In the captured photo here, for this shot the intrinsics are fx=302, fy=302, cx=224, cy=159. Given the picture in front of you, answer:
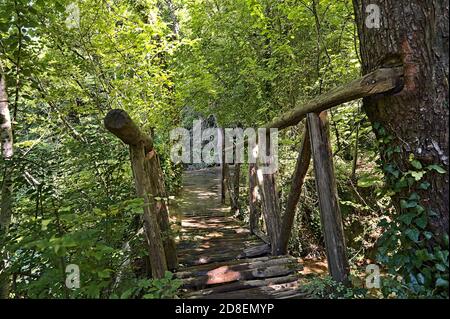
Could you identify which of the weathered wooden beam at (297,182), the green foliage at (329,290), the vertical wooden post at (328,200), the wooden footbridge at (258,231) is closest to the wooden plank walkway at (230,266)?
the wooden footbridge at (258,231)

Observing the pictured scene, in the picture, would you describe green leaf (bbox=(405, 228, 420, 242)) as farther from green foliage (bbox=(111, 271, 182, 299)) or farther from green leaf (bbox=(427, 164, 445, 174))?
green foliage (bbox=(111, 271, 182, 299))

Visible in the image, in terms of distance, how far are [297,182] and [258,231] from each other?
185 cm

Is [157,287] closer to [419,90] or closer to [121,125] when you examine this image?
[121,125]

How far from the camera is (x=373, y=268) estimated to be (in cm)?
262

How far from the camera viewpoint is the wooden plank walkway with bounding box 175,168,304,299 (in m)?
2.95

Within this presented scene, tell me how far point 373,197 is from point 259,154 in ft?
8.36

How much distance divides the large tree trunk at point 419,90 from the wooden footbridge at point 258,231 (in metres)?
0.12

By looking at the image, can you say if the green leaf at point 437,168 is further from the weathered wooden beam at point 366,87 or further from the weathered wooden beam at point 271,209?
the weathered wooden beam at point 271,209

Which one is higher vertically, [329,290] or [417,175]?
[417,175]

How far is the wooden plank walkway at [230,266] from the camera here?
295 cm

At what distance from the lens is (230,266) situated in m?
3.39

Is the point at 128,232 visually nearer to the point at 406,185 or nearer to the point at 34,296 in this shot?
the point at 34,296

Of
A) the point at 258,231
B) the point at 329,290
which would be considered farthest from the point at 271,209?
the point at 329,290
